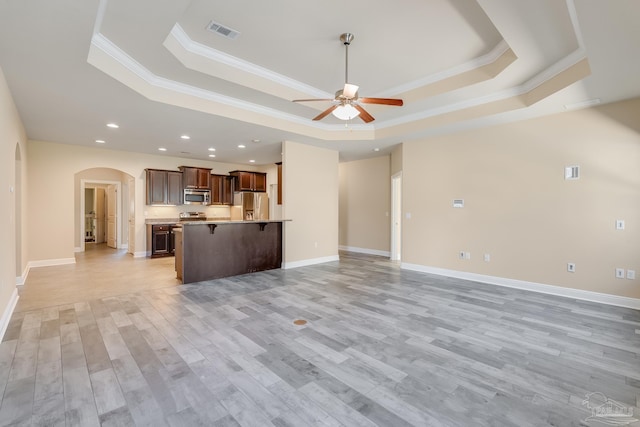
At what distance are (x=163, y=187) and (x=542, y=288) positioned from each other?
8.93 metres

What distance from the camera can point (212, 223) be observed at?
5.39 meters

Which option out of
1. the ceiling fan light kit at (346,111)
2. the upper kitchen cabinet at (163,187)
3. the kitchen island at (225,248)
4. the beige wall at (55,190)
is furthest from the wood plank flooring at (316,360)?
the upper kitchen cabinet at (163,187)

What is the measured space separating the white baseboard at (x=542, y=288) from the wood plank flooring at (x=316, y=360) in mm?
238

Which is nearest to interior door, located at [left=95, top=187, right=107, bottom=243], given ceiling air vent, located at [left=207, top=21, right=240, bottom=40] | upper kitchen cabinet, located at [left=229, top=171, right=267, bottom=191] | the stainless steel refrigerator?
the stainless steel refrigerator

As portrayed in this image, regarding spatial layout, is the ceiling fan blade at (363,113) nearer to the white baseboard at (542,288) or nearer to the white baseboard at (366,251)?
the white baseboard at (542,288)

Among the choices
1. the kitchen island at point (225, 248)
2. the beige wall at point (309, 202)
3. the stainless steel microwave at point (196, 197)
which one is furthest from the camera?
the stainless steel microwave at point (196, 197)

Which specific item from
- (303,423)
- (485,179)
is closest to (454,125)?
(485,179)

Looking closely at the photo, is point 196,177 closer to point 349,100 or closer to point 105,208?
point 105,208

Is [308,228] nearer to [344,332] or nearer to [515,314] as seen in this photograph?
[344,332]

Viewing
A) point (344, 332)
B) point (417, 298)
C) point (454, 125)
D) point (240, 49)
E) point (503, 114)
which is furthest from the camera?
point (454, 125)

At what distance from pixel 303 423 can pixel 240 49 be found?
3832 mm

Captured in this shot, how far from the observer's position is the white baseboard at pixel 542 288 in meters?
3.99

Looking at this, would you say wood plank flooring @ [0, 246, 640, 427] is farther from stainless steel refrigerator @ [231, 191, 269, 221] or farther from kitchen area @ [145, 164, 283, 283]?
stainless steel refrigerator @ [231, 191, 269, 221]

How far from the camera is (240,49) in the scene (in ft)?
11.7
